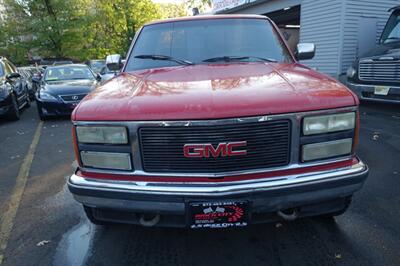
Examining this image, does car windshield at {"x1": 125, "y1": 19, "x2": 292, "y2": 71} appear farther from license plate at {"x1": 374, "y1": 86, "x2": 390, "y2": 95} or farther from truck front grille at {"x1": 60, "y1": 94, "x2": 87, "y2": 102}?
truck front grille at {"x1": 60, "y1": 94, "x2": 87, "y2": 102}

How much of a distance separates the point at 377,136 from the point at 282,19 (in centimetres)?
1468

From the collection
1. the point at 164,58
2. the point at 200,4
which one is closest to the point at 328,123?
the point at 164,58

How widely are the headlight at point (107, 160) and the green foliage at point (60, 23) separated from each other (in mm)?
26372

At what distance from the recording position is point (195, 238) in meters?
2.80

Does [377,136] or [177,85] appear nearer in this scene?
[177,85]

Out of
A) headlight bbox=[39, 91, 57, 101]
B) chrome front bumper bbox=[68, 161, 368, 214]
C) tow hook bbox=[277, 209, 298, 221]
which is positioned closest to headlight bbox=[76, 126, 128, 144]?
chrome front bumper bbox=[68, 161, 368, 214]

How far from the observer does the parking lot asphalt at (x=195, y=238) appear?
2551 millimetres

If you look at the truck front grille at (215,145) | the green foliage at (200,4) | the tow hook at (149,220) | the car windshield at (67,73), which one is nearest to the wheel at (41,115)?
the car windshield at (67,73)

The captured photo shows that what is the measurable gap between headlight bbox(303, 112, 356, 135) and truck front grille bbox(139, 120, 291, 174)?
131mm

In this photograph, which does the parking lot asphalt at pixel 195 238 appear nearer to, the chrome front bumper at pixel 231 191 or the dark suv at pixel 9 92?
the chrome front bumper at pixel 231 191

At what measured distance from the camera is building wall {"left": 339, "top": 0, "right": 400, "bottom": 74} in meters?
10.5

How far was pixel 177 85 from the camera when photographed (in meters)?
2.45

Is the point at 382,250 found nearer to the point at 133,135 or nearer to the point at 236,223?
the point at 236,223

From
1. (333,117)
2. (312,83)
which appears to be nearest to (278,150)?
(333,117)
